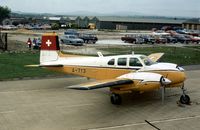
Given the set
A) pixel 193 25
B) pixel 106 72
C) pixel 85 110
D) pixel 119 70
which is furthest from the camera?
pixel 193 25

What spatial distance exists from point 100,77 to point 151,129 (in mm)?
6247

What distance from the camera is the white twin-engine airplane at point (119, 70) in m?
15.5

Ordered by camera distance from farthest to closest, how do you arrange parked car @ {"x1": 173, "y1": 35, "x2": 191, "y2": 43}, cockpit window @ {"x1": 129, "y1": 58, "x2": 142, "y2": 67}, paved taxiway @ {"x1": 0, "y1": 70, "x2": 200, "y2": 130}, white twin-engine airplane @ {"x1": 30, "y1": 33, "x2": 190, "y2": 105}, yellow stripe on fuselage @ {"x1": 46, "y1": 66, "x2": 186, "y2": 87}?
parked car @ {"x1": 173, "y1": 35, "x2": 191, "y2": 43}
cockpit window @ {"x1": 129, "y1": 58, "x2": 142, "y2": 67}
yellow stripe on fuselage @ {"x1": 46, "y1": 66, "x2": 186, "y2": 87}
white twin-engine airplane @ {"x1": 30, "y1": 33, "x2": 190, "y2": 105}
paved taxiway @ {"x1": 0, "y1": 70, "x2": 200, "y2": 130}

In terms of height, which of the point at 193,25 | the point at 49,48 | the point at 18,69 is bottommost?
the point at 18,69

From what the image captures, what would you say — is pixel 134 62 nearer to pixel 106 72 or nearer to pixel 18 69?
pixel 106 72

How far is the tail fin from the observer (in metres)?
20.6

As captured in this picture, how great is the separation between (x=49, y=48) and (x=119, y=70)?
5.53 m

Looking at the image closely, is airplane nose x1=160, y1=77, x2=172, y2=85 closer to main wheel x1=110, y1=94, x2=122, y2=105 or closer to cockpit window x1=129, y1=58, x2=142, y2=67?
cockpit window x1=129, y1=58, x2=142, y2=67

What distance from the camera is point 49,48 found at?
817 inches

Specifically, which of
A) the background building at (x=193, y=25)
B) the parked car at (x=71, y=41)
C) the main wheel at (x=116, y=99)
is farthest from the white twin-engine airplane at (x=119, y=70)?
the background building at (x=193, y=25)

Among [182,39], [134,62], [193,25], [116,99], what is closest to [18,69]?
[134,62]

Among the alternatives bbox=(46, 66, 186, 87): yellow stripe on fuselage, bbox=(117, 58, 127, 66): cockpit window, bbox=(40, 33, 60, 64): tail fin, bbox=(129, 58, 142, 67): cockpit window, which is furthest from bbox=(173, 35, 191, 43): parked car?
bbox=(129, 58, 142, 67): cockpit window

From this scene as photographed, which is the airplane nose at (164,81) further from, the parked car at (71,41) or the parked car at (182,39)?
the parked car at (182,39)

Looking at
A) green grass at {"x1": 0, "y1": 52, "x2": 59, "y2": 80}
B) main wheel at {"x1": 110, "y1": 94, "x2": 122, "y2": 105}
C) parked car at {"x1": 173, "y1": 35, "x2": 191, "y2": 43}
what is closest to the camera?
main wheel at {"x1": 110, "y1": 94, "x2": 122, "y2": 105}
